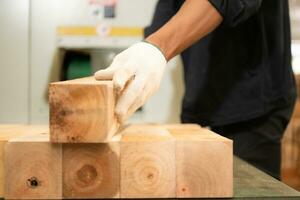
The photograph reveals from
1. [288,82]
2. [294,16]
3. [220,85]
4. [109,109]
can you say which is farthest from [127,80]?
[294,16]

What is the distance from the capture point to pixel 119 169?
653mm

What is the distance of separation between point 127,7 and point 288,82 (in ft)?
2.70

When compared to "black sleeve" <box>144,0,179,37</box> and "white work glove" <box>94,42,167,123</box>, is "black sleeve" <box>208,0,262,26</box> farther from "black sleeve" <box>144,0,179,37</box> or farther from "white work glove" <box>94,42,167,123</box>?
"black sleeve" <box>144,0,179,37</box>

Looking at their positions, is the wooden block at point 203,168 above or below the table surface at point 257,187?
above

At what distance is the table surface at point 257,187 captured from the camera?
658 mm

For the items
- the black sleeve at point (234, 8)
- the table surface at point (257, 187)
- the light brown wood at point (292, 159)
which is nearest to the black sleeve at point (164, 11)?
the black sleeve at point (234, 8)

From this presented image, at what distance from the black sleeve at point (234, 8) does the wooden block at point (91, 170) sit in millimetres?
404

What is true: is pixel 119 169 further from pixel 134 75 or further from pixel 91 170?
pixel 134 75

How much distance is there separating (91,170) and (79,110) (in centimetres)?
11

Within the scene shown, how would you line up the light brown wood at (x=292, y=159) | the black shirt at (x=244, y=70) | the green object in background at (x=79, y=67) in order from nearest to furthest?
the black shirt at (x=244, y=70) → the green object in background at (x=79, y=67) → the light brown wood at (x=292, y=159)

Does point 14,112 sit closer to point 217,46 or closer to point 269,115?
point 217,46

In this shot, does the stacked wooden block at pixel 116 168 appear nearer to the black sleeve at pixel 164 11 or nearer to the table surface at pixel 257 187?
the table surface at pixel 257 187

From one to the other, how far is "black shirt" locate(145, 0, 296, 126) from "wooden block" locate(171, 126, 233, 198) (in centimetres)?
56

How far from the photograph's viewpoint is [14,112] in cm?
175
